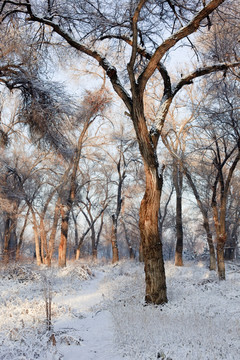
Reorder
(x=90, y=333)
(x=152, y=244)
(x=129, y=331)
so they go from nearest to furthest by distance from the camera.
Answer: (x=129, y=331) → (x=90, y=333) → (x=152, y=244)

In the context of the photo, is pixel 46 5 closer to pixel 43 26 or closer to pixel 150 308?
pixel 43 26

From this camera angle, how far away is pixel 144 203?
6.90 metres

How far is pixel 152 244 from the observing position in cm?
666

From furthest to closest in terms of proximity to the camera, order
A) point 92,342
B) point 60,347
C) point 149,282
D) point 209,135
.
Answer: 1. point 209,135
2. point 149,282
3. point 92,342
4. point 60,347

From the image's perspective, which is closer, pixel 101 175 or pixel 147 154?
pixel 147 154

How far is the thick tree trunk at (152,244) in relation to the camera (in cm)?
664

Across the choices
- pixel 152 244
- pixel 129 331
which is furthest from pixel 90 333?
pixel 152 244

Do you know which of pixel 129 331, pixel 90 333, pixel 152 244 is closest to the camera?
pixel 129 331

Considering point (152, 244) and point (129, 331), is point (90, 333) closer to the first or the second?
point (129, 331)

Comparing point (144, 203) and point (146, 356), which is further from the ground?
point (144, 203)

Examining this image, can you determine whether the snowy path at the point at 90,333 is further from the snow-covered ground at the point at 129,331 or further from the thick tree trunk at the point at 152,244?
the thick tree trunk at the point at 152,244

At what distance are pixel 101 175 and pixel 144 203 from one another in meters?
21.5

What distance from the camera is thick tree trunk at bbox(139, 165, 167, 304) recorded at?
21.8 feet

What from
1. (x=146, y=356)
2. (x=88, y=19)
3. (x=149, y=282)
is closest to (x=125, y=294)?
(x=149, y=282)
